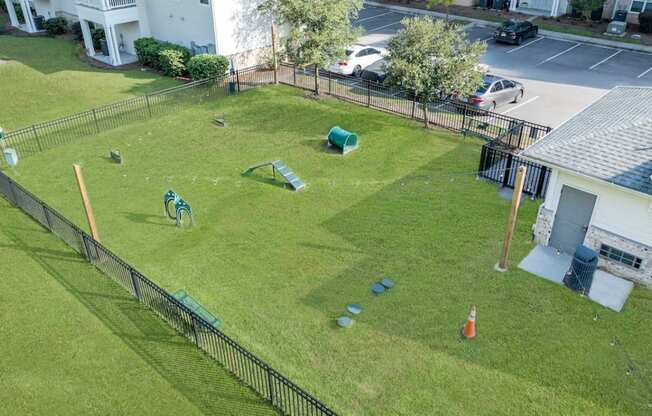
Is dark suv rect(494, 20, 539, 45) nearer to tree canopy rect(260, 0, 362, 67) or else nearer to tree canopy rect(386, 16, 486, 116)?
tree canopy rect(260, 0, 362, 67)

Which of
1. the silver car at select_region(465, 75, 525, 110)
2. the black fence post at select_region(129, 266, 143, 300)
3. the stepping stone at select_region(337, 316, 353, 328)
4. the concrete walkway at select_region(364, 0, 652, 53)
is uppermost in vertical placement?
the concrete walkway at select_region(364, 0, 652, 53)

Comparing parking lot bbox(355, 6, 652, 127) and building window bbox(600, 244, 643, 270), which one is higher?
parking lot bbox(355, 6, 652, 127)

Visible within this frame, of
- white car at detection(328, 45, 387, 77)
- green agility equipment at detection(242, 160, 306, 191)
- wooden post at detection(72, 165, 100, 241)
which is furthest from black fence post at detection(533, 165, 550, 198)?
wooden post at detection(72, 165, 100, 241)

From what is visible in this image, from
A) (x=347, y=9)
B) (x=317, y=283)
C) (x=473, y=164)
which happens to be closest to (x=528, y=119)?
(x=473, y=164)

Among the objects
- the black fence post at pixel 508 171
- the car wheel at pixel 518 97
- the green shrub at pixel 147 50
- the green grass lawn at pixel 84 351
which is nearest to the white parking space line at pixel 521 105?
the car wheel at pixel 518 97

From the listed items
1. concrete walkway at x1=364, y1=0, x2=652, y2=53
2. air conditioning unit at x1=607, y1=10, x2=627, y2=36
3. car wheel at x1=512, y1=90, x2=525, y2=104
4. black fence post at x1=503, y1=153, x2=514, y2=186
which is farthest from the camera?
air conditioning unit at x1=607, y1=10, x2=627, y2=36

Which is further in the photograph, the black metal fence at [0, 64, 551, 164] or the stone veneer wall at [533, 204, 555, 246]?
the black metal fence at [0, 64, 551, 164]

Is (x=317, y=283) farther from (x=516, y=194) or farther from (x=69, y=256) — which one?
(x=69, y=256)

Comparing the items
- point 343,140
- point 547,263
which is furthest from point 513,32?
point 547,263
